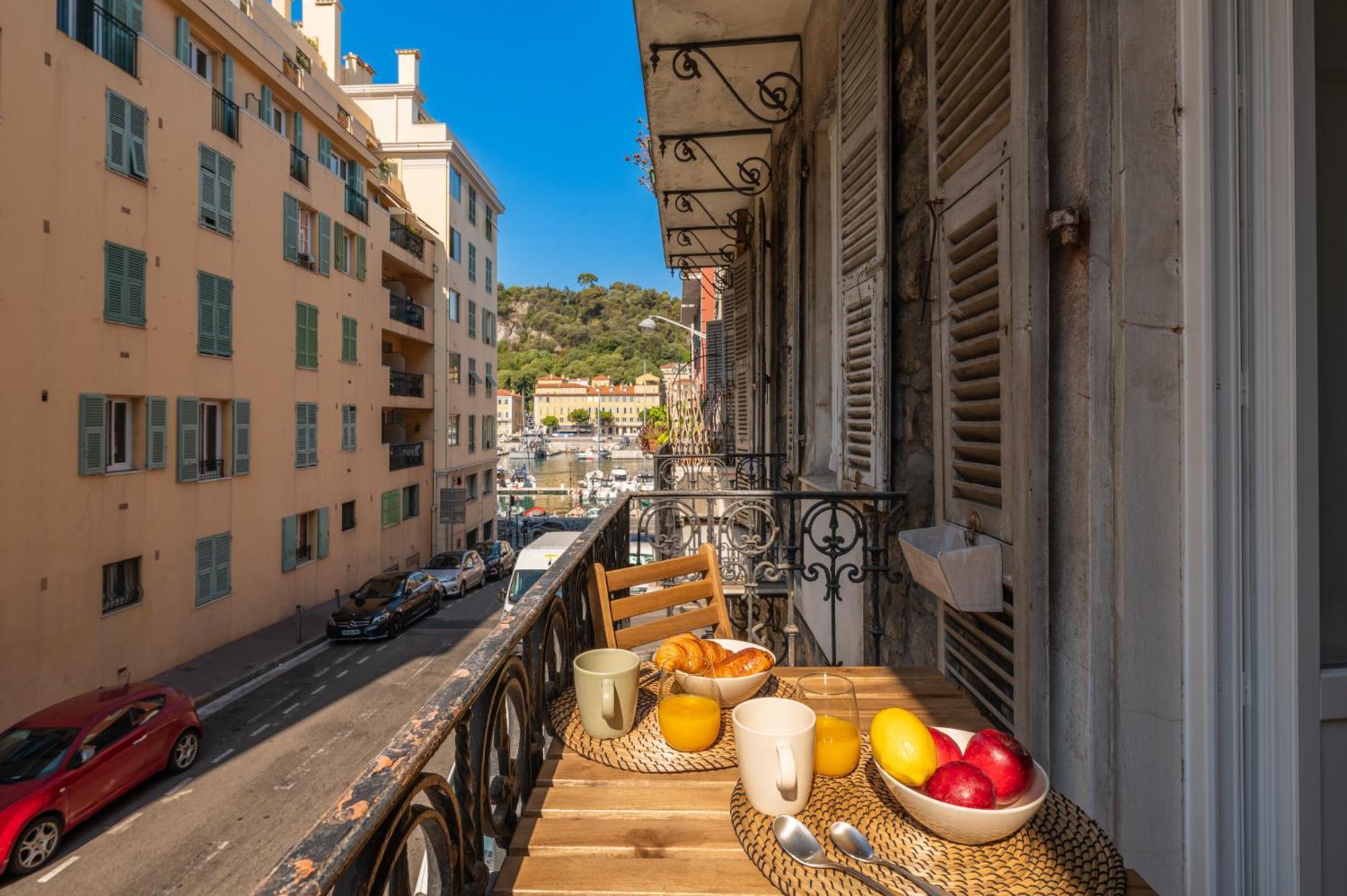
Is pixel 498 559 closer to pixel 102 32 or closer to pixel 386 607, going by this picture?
pixel 386 607

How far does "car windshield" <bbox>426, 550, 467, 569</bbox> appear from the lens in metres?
21.3

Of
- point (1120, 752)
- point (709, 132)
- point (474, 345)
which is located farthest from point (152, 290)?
point (474, 345)

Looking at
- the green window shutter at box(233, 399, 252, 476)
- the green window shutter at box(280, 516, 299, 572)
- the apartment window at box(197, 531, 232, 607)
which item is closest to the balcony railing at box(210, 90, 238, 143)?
the green window shutter at box(233, 399, 252, 476)

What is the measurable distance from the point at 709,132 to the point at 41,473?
10.4 meters

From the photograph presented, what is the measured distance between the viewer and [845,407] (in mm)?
4031

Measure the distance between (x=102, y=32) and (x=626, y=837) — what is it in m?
14.8

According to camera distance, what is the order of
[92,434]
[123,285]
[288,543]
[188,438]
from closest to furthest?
1. [92,434]
2. [123,285]
3. [188,438]
4. [288,543]

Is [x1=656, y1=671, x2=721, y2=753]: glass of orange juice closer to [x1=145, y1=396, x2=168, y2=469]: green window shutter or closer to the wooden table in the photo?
the wooden table

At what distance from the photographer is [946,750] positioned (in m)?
1.24

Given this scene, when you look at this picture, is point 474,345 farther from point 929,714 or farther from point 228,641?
point 929,714

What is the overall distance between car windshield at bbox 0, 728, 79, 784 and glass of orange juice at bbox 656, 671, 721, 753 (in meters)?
9.63

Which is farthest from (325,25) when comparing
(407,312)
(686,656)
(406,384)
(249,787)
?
(686,656)

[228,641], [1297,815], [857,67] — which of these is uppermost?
[857,67]

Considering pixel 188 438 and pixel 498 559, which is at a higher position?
pixel 188 438
